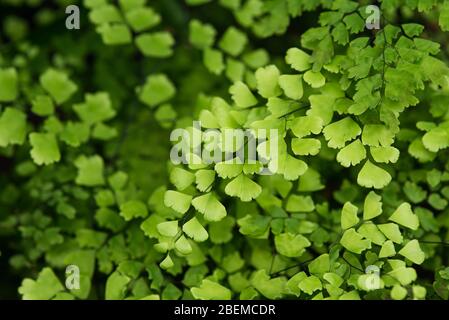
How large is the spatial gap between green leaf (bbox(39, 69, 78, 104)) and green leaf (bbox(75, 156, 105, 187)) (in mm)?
172

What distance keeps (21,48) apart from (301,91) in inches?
41.4

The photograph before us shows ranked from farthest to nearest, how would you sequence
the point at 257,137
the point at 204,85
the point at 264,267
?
1. the point at 204,85
2. the point at 264,267
3. the point at 257,137

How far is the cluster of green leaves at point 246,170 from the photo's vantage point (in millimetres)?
1178

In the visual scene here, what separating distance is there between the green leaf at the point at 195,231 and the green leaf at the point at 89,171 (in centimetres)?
44

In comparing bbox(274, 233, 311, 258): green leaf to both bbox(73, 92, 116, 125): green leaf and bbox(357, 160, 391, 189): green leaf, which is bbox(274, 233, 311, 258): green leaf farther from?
bbox(73, 92, 116, 125): green leaf

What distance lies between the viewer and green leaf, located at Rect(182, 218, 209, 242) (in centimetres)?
117

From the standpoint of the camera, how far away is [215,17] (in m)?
2.09

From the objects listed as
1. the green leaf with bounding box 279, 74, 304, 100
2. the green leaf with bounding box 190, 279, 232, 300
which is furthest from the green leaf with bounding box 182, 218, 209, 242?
the green leaf with bounding box 279, 74, 304, 100

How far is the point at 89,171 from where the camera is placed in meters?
1.56

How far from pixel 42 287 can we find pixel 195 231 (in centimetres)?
42

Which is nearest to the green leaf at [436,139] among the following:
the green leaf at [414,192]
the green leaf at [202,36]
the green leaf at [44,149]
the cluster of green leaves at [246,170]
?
the cluster of green leaves at [246,170]

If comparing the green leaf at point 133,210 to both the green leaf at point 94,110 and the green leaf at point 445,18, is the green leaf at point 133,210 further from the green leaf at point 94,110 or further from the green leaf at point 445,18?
the green leaf at point 445,18

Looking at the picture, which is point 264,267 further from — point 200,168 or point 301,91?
point 301,91
